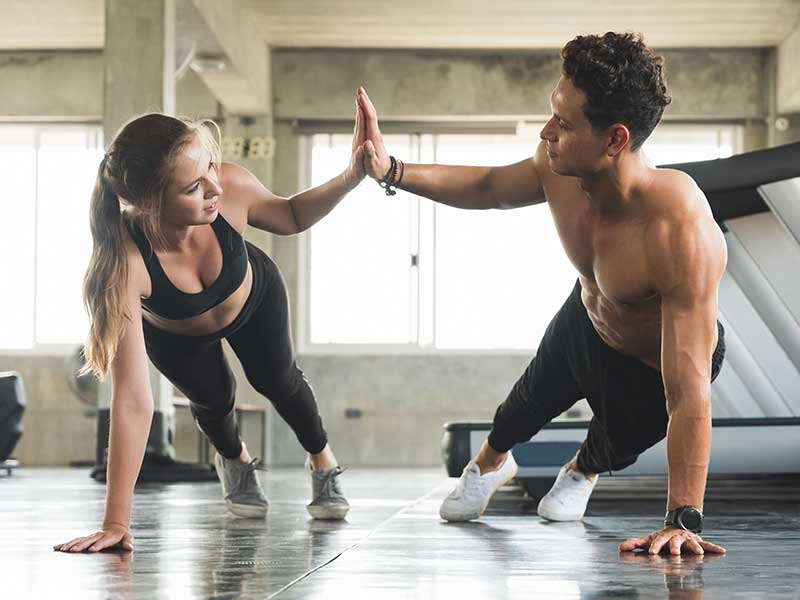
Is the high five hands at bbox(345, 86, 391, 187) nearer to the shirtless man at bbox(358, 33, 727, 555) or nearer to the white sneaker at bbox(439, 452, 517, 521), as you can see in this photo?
the shirtless man at bbox(358, 33, 727, 555)

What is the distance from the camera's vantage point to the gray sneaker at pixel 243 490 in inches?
118

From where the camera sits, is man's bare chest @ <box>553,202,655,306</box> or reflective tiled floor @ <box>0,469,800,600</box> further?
man's bare chest @ <box>553,202,655,306</box>

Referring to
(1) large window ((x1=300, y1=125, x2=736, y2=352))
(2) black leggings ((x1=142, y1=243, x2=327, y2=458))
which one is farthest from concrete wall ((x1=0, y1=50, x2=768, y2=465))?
(2) black leggings ((x1=142, y1=243, x2=327, y2=458))

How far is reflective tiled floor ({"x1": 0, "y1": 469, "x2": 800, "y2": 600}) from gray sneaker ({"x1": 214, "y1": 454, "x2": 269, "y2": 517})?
5 cm

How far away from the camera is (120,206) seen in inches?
93.1

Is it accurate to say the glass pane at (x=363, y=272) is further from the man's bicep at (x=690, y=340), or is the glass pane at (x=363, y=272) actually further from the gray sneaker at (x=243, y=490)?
the man's bicep at (x=690, y=340)

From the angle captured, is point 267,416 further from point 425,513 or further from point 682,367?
point 682,367

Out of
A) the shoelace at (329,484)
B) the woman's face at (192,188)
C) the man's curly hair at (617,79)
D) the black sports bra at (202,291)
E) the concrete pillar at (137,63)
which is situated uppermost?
the concrete pillar at (137,63)

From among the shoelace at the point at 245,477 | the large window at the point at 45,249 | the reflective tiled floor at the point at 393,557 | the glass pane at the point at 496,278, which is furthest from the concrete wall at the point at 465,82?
the shoelace at the point at 245,477

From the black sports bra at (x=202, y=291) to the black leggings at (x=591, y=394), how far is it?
0.77 m

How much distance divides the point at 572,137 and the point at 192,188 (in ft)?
2.57

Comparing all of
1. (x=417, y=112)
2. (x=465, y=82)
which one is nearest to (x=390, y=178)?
(x=417, y=112)

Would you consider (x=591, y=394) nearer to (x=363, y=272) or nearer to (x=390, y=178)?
(x=390, y=178)

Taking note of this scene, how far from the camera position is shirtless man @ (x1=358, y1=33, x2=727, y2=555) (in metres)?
2.05
